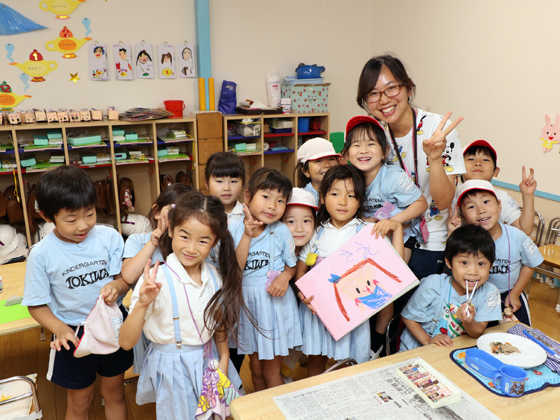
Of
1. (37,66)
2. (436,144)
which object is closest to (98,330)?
(436,144)

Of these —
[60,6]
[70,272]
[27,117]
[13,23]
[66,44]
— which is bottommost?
[70,272]

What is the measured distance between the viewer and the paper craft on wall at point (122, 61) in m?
4.59

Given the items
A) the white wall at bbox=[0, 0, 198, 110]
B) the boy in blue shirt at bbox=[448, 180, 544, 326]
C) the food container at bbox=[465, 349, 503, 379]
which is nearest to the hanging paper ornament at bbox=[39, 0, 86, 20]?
the white wall at bbox=[0, 0, 198, 110]

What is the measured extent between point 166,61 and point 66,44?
101cm

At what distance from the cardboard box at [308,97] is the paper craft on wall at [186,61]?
1162mm

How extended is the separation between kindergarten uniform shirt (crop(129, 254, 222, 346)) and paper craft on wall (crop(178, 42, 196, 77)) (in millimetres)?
3879

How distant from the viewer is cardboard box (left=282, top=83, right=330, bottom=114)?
5.22 meters

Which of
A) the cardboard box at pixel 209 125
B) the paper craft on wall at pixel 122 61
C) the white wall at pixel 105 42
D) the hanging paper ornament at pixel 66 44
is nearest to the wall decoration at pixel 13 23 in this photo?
the white wall at pixel 105 42

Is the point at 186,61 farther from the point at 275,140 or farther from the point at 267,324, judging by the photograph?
the point at 267,324

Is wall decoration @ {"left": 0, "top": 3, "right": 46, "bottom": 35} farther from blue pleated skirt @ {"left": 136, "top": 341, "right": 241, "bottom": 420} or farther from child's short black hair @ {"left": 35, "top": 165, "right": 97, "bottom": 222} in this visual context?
blue pleated skirt @ {"left": 136, "top": 341, "right": 241, "bottom": 420}

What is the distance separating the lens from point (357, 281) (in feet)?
5.98

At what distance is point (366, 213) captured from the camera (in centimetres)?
205

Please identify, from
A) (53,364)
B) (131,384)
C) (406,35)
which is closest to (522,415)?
(53,364)

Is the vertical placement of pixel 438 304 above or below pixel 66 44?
below
